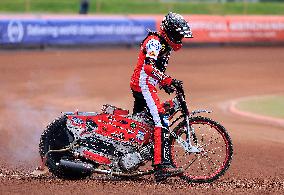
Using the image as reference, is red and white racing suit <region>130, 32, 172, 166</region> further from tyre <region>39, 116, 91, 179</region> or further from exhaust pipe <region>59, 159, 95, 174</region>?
tyre <region>39, 116, 91, 179</region>

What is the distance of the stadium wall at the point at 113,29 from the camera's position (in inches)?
1173

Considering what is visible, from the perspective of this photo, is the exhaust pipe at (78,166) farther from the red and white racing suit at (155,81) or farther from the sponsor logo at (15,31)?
the sponsor logo at (15,31)

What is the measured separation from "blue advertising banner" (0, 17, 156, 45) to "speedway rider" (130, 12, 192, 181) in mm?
19930

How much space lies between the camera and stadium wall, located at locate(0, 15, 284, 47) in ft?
97.8

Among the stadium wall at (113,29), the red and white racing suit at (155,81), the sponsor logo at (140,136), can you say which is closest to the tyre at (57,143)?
the sponsor logo at (140,136)

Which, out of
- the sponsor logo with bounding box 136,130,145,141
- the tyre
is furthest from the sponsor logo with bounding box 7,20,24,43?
the sponsor logo with bounding box 136,130,145,141

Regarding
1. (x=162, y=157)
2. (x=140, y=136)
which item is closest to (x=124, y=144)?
(x=140, y=136)

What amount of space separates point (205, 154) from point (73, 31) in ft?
69.8

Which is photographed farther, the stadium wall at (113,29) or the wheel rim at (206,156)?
the stadium wall at (113,29)

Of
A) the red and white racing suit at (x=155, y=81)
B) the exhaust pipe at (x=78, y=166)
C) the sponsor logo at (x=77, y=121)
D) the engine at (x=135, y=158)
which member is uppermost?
the red and white racing suit at (x=155, y=81)

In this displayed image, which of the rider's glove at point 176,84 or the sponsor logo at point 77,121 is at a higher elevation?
the rider's glove at point 176,84

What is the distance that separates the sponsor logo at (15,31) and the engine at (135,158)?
2011cm

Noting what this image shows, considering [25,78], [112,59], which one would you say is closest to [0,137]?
[25,78]

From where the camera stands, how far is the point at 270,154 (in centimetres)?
1302
